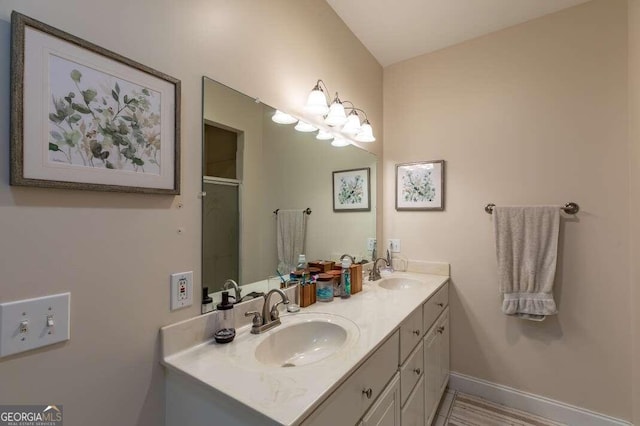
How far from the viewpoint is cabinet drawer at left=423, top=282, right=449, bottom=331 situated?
1.62 metres

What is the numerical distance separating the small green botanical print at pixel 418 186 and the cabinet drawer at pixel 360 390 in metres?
1.28

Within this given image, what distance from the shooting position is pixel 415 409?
1396 millimetres

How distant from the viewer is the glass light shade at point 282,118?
1394 millimetres

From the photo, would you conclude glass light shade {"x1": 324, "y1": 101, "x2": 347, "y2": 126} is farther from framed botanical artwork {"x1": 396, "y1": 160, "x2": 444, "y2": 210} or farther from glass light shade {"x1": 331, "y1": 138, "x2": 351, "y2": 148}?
framed botanical artwork {"x1": 396, "y1": 160, "x2": 444, "y2": 210}

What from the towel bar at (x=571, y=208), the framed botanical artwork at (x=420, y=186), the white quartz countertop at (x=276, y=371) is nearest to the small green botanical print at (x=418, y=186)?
the framed botanical artwork at (x=420, y=186)

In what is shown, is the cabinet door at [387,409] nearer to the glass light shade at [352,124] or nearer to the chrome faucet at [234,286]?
the chrome faucet at [234,286]

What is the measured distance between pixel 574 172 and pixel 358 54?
160 cm

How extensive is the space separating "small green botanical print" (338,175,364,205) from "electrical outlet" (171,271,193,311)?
118 cm

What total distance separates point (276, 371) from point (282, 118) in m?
1.11

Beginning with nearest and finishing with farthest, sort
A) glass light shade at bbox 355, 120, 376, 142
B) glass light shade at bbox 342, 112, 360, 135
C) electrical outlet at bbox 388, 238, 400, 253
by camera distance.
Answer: glass light shade at bbox 342, 112, 360, 135 → glass light shade at bbox 355, 120, 376, 142 → electrical outlet at bbox 388, 238, 400, 253

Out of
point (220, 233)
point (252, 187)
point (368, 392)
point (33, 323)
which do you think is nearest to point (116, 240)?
point (33, 323)

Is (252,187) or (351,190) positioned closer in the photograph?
(252,187)

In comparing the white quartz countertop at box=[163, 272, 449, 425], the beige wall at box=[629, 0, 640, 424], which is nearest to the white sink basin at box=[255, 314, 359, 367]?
the white quartz countertop at box=[163, 272, 449, 425]

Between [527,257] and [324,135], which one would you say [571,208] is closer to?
[527,257]
